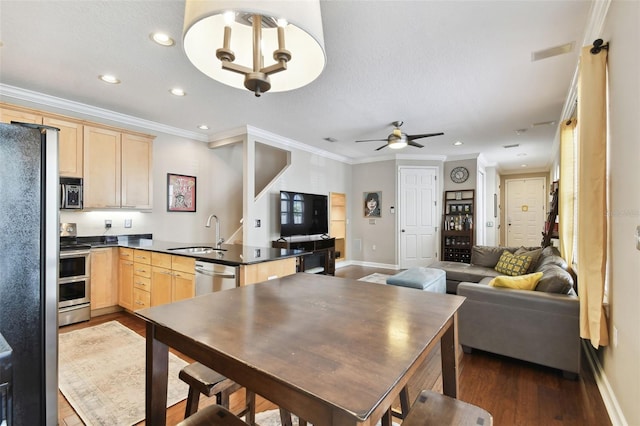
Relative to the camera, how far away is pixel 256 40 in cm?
127

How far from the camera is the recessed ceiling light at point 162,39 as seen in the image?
2.34m

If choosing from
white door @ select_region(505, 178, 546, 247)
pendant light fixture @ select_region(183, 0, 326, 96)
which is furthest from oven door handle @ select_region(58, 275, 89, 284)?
white door @ select_region(505, 178, 546, 247)

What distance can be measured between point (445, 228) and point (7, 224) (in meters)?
7.11

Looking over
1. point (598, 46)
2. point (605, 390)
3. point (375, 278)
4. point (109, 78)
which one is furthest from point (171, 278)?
point (598, 46)

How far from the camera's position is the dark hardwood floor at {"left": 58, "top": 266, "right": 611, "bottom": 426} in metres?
1.84

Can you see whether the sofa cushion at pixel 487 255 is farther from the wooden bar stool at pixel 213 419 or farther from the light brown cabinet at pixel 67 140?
the light brown cabinet at pixel 67 140

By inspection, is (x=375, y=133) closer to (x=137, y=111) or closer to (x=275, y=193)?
(x=275, y=193)

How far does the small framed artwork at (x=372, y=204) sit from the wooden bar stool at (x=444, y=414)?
618 cm

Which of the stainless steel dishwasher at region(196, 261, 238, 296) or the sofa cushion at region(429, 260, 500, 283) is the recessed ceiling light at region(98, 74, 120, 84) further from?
the sofa cushion at region(429, 260, 500, 283)

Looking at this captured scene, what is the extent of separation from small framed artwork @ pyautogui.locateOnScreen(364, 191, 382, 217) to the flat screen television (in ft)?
4.54

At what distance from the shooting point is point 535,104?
12.4 feet

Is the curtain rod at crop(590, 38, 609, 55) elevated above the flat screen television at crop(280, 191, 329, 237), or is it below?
Result: above

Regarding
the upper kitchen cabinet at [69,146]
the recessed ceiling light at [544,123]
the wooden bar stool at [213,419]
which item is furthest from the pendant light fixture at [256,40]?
the recessed ceiling light at [544,123]

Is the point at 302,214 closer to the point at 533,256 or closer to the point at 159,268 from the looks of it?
the point at 159,268
